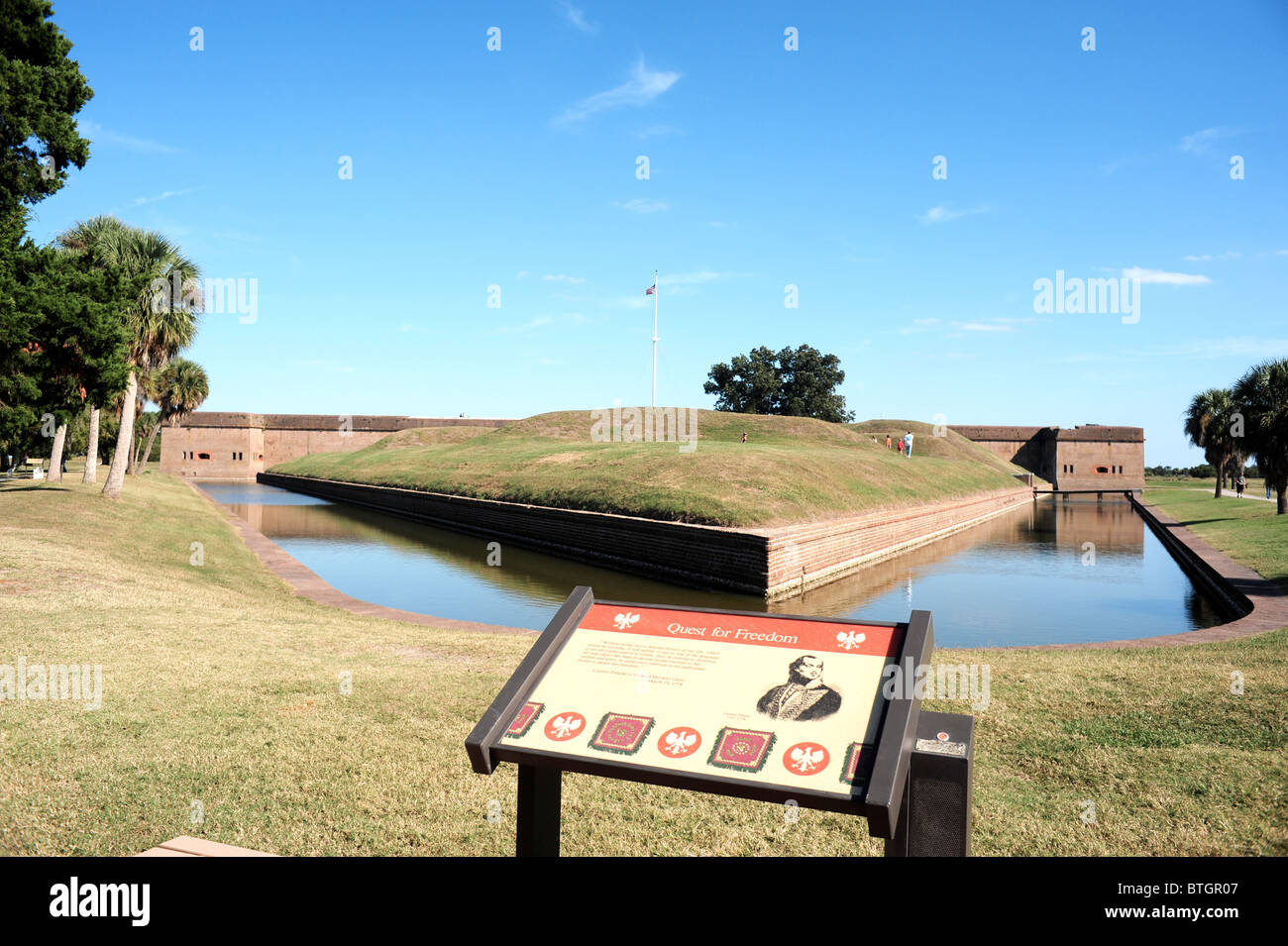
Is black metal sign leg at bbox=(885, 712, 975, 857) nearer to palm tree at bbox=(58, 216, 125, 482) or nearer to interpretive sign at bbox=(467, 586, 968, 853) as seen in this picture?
interpretive sign at bbox=(467, 586, 968, 853)

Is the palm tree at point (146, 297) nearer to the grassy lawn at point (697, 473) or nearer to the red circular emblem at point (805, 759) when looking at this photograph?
the grassy lawn at point (697, 473)

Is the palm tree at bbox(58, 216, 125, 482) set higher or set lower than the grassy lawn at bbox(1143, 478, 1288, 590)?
higher

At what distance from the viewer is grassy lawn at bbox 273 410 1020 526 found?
21359 millimetres

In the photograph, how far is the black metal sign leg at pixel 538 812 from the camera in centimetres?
325

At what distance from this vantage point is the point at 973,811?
14.7 feet

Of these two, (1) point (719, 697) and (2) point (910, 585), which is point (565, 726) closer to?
(1) point (719, 697)

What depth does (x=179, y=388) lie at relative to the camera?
43469mm

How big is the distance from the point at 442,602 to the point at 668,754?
12.0m

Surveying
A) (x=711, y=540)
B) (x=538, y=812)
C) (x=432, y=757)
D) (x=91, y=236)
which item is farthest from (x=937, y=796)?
(x=91, y=236)

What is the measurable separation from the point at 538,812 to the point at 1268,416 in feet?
102

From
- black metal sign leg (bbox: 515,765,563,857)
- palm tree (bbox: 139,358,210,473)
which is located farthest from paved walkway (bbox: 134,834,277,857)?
palm tree (bbox: 139,358,210,473)

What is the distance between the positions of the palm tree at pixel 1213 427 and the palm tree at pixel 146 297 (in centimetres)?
4193

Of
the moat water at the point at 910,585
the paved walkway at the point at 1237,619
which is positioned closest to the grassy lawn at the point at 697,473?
the moat water at the point at 910,585
